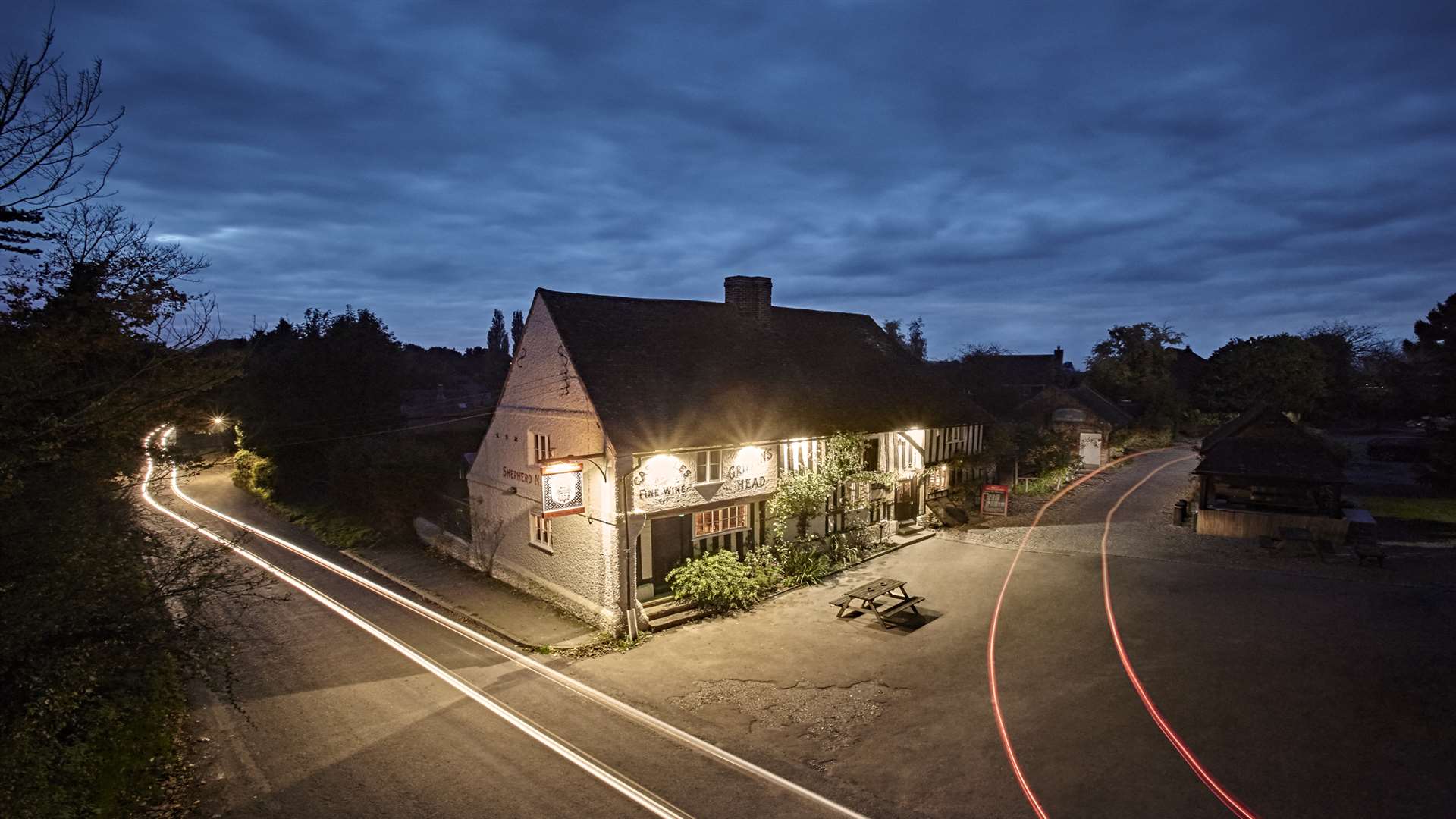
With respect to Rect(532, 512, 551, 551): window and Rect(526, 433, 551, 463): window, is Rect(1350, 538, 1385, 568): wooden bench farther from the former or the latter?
Rect(526, 433, 551, 463): window

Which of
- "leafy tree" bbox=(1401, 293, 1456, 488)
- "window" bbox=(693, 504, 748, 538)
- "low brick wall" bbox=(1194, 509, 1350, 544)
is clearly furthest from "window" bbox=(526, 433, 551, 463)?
"leafy tree" bbox=(1401, 293, 1456, 488)

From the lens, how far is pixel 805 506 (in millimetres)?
16828

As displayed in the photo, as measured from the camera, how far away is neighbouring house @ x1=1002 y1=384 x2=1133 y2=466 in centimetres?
3684

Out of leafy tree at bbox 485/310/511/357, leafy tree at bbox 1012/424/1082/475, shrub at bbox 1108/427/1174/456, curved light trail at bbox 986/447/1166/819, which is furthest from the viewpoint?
leafy tree at bbox 485/310/511/357

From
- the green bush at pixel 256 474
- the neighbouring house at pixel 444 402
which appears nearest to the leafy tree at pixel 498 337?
the neighbouring house at pixel 444 402

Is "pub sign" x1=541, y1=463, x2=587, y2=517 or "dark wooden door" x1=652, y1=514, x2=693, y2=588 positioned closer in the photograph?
"pub sign" x1=541, y1=463, x2=587, y2=517

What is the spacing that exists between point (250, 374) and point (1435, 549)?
4696 centimetres

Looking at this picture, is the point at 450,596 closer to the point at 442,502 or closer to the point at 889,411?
the point at 442,502

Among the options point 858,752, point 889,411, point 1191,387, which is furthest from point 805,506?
point 1191,387

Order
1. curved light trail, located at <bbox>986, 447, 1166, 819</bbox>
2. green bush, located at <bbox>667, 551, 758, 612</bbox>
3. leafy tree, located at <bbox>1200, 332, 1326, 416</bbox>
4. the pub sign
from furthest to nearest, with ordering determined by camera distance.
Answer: leafy tree, located at <bbox>1200, 332, 1326, 416</bbox>, green bush, located at <bbox>667, 551, 758, 612</bbox>, the pub sign, curved light trail, located at <bbox>986, 447, 1166, 819</bbox>

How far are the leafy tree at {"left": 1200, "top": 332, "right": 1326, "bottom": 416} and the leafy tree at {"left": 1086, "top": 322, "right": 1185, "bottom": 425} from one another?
11.9ft

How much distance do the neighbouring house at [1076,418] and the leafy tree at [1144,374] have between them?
467 inches

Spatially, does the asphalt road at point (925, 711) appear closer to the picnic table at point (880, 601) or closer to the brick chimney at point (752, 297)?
the picnic table at point (880, 601)

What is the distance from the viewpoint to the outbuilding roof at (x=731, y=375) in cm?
1532
